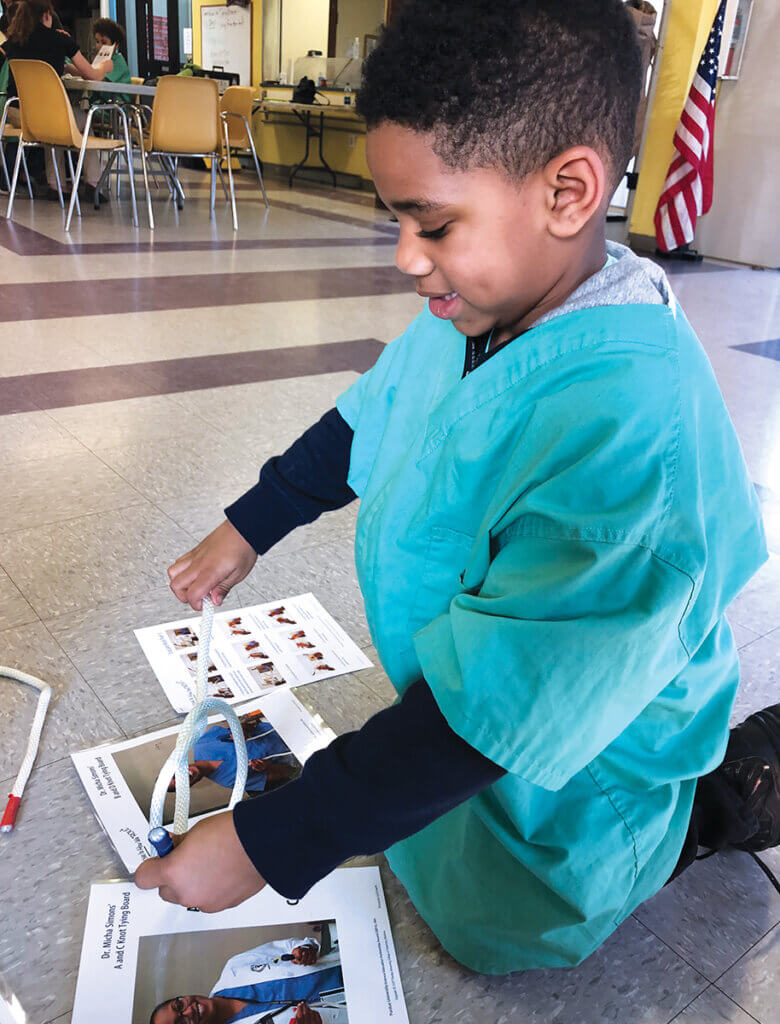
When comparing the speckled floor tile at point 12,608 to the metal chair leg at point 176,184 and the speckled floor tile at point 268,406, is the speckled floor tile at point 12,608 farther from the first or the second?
the metal chair leg at point 176,184

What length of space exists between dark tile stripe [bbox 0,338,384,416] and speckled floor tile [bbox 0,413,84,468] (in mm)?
70

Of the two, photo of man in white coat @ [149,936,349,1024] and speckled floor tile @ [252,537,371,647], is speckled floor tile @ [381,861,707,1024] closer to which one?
photo of man in white coat @ [149,936,349,1024]

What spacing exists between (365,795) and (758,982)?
1.87 feet

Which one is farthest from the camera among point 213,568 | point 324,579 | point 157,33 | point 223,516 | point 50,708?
point 157,33

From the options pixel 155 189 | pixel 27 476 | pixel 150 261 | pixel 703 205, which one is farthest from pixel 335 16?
pixel 27 476

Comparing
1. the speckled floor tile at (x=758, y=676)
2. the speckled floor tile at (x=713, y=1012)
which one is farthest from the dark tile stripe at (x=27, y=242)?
the speckled floor tile at (x=713, y=1012)

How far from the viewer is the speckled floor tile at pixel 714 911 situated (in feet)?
3.00

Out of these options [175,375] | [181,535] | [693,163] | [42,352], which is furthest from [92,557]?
[693,163]

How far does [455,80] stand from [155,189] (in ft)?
23.1

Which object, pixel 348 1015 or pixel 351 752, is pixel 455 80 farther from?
pixel 348 1015

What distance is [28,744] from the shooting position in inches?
43.8

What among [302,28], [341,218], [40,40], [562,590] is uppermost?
[302,28]

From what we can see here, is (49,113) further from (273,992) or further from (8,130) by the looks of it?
(273,992)

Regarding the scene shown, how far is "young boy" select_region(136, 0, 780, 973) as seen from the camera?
540 mm
